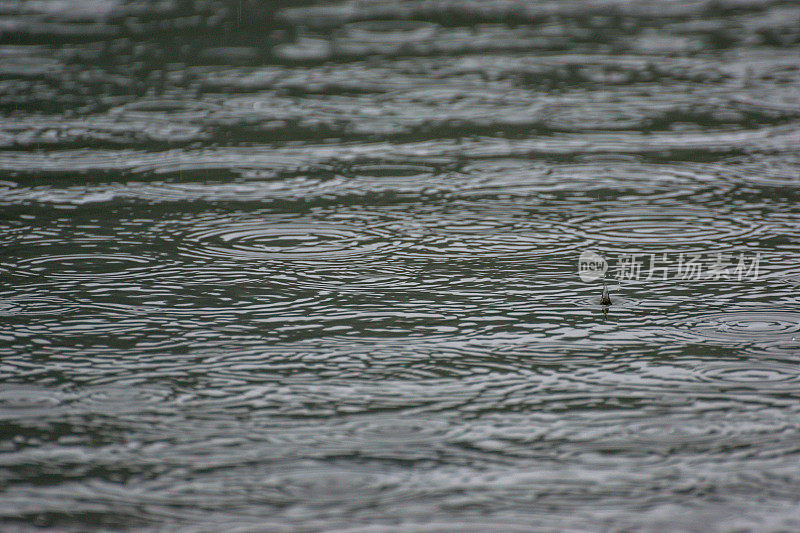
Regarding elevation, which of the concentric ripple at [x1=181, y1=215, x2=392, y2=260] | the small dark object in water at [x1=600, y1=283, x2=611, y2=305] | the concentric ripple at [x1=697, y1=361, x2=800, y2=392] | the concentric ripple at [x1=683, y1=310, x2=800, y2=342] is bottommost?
the concentric ripple at [x1=697, y1=361, x2=800, y2=392]

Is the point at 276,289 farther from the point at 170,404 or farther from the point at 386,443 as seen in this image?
the point at 386,443

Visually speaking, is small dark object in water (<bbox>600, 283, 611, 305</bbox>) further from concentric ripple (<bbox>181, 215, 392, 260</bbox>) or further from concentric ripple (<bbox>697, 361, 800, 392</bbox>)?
concentric ripple (<bbox>181, 215, 392, 260</bbox>)

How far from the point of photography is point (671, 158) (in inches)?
152

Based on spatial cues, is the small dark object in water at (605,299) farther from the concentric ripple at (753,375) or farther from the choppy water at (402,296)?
the concentric ripple at (753,375)

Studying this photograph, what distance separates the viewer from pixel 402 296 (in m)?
2.60

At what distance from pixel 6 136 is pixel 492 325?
287 centimetres

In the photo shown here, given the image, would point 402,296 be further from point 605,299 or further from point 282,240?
point 282,240

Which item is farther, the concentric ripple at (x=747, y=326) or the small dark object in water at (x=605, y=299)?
the small dark object in water at (x=605, y=299)

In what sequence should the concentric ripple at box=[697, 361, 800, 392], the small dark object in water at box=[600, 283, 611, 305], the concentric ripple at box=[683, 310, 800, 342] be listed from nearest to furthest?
the concentric ripple at box=[697, 361, 800, 392]
the concentric ripple at box=[683, 310, 800, 342]
the small dark object in water at box=[600, 283, 611, 305]

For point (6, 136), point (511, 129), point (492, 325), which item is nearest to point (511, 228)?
point (492, 325)

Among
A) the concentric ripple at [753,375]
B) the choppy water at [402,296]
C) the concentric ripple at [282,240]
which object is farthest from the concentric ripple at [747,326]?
the concentric ripple at [282,240]

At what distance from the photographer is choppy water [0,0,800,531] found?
5.65 ft

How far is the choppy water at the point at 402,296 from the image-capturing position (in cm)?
172

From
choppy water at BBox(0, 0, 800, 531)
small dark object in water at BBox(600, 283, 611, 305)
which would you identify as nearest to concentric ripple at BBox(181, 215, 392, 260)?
Answer: choppy water at BBox(0, 0, 800, 531)
